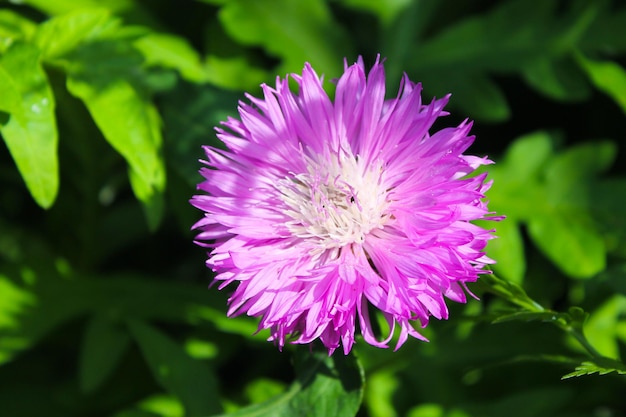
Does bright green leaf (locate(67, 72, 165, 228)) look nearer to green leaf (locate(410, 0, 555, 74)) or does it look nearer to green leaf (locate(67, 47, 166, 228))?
green leaf (locate(67, 47, 166, 228))

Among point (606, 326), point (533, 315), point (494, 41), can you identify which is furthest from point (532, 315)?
point (494, 41)

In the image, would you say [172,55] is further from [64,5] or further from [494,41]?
[494,41]

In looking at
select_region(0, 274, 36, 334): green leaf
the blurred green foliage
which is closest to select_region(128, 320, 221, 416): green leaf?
the blurred green foliage

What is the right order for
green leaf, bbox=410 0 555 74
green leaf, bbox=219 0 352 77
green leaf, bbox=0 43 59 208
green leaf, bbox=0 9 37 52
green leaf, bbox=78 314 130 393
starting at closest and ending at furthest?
green leaf, bbox=0 43 59 208
green leaf, bbox=0 9 37 52
green leaf, bbox=78 314 130 393
green leaf, bbox=219 0 352 77
green leaf, bbox=410 0 555 74

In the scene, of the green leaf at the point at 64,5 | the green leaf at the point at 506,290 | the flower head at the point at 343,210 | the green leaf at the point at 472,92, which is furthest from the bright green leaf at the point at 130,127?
the green leaf at the point at 472,92

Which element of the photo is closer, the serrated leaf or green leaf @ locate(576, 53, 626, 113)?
the serrated leaf

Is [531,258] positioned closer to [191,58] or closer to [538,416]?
[538,416]

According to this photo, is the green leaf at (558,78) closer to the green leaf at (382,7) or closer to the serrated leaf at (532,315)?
the green leaf at (382,7)
